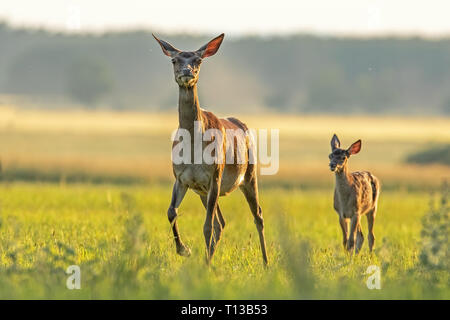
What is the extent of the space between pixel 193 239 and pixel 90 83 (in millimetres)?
128296

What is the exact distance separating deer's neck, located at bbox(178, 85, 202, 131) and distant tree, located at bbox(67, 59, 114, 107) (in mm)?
131025

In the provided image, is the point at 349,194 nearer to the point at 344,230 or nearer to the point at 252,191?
the point at 344,230

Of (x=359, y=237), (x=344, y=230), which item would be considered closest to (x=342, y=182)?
(x=344, y=230)

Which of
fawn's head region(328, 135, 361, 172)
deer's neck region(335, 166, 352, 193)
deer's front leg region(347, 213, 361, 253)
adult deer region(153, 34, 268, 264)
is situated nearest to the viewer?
adult deer region(153, 34, 268, 264)

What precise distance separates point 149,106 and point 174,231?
128 meters

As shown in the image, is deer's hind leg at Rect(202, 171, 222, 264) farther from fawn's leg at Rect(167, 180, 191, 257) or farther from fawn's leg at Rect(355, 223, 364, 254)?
fawn's leg at Rect(355, 223, 364, 254)

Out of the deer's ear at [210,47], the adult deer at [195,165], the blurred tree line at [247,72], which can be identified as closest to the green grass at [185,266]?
the adult deer at [195,165]

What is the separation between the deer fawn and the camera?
1416 centimetres

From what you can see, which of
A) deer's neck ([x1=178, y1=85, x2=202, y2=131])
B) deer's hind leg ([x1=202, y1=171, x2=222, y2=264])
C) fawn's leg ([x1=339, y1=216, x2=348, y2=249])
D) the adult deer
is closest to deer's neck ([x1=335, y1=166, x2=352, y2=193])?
fawn's leg ([x1=339, y1=216, x2=348, y2=249])

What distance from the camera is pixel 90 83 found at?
140500 mm

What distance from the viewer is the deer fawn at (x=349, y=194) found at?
46.5ft

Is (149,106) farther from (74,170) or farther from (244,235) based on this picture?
(244,235)

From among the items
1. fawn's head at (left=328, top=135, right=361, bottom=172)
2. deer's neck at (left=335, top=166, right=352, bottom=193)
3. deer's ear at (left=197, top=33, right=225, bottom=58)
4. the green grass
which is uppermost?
deer's ear at (left=197, top=33, right=225, bottom=58)
